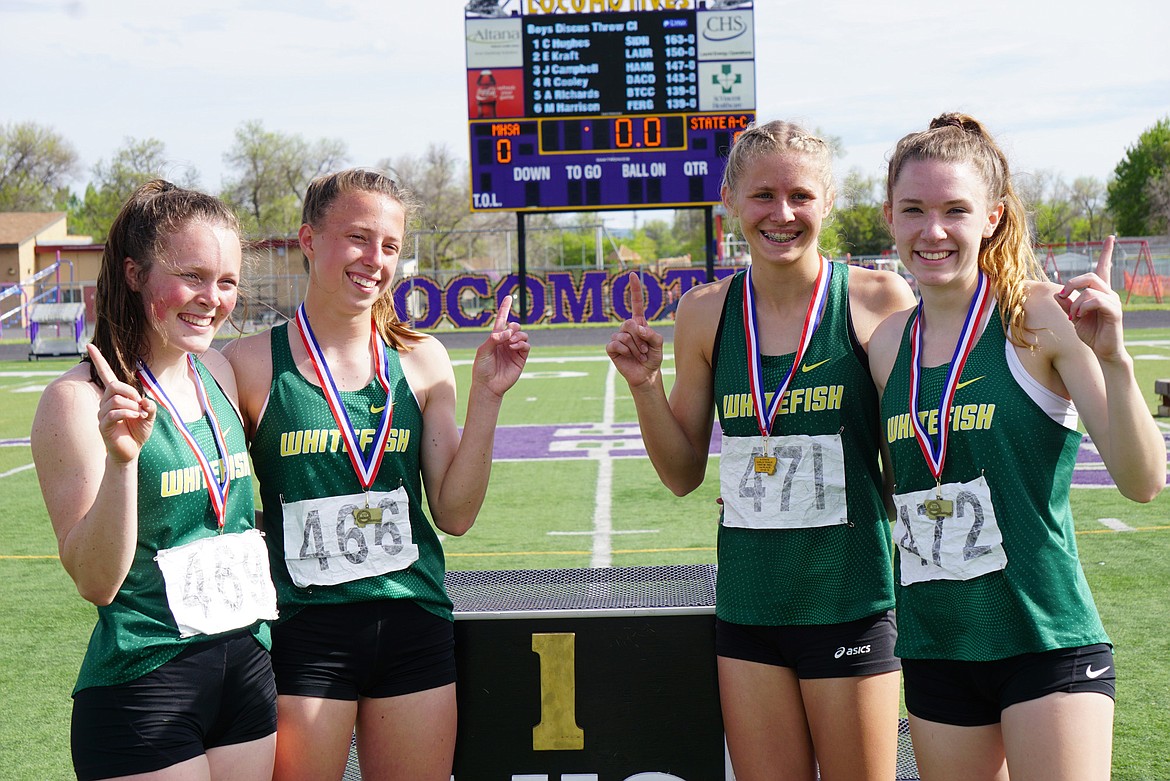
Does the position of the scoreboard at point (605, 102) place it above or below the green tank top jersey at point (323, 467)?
above

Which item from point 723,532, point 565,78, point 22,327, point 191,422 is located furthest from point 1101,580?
point 22,327

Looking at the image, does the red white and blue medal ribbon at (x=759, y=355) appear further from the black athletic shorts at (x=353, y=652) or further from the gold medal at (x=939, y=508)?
the black athletic shorts at (x=353, y=652)

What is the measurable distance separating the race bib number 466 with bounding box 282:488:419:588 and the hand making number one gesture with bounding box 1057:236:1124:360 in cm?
154

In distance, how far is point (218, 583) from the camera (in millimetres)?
2363

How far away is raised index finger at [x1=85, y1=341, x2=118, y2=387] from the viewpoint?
84.6 inches

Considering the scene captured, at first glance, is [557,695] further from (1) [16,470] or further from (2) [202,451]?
(1) [16,470]

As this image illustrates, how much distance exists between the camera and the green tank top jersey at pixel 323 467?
2.64 metres

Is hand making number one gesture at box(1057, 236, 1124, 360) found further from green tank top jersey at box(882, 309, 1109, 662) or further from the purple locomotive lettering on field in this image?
the purple locomotive lettering on field

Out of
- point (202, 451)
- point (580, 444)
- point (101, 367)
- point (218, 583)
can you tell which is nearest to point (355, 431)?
point (202, 451)

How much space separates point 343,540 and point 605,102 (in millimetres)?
23370

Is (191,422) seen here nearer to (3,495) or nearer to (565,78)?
(3,495)

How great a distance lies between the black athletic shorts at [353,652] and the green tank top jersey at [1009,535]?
44.6 inches

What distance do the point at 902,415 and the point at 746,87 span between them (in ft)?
78.3

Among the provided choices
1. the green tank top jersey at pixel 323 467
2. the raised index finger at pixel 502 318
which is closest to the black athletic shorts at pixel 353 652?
the green tank top jersey at pixel 323 467
